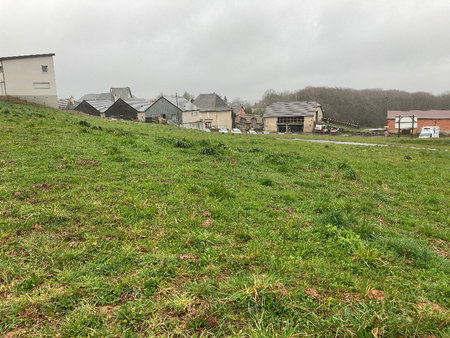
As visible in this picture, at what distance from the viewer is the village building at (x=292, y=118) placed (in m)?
73.9

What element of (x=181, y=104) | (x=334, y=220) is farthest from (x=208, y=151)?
(x=181, y=104)

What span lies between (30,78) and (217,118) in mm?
45872

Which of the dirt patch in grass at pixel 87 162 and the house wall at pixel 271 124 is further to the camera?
the house wall at pixel 271 124

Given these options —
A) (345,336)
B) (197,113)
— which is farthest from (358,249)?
(197,113)

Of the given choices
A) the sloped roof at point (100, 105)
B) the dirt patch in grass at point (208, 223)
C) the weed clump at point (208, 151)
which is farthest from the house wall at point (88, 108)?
the dirt patch in grass at point (208, 223)

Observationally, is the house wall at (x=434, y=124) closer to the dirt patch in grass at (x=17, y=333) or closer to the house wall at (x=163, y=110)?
the house wall at (x=163, y=110)

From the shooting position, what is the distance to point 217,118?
7362cm

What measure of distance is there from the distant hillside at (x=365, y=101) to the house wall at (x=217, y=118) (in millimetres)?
49917

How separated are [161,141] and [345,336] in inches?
520

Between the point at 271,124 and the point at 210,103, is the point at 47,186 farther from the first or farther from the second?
the point at 271,124

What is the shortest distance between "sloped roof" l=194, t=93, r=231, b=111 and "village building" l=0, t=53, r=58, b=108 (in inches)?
1688

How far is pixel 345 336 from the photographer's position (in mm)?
2805

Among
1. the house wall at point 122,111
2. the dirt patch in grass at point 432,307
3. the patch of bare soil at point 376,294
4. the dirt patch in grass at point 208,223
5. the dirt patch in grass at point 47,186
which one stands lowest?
the dirt patch in grass at point 432,307

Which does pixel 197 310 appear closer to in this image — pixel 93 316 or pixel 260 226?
pixel 93 316
